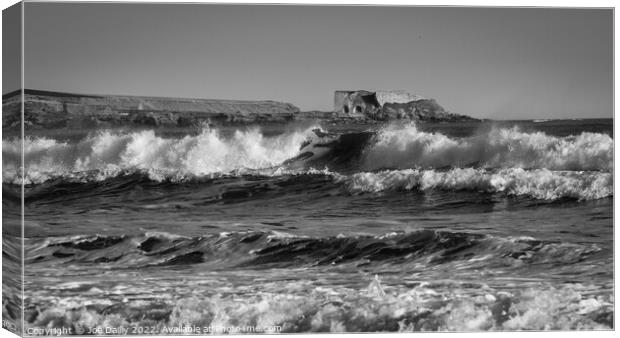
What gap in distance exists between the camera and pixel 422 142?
34.8 ft

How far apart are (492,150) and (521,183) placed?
406 mm

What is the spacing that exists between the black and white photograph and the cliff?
0.06 ft

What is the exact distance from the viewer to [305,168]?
34.9 feet

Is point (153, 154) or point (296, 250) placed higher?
point (153, 154)

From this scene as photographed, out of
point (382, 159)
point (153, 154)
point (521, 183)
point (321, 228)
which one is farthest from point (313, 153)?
point (521, 183)

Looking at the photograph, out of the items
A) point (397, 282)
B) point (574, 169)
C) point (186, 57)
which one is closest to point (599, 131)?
point (574, 169)

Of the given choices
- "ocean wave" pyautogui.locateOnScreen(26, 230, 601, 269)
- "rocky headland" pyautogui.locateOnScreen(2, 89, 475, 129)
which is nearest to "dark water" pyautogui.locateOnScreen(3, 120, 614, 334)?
"ocean wave" pyautogui.locateOnScreen(26, 230, 601, 269)

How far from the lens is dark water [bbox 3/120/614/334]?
10.1 m

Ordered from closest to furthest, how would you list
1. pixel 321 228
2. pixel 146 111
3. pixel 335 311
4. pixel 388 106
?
pixel 335 311 → pixel 321 228 → pixel 146 111 → pixel 388 106

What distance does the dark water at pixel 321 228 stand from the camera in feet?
33.2

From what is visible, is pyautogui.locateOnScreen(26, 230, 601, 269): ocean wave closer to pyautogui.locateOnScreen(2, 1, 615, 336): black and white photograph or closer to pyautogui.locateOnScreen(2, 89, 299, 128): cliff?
pyautogui.locateOnScreen(2, 1, 615, 336): black and white photograph

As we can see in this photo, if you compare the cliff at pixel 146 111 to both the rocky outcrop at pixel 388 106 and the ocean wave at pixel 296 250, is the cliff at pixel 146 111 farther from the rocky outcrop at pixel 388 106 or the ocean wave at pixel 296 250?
the ocean wave at pixel 296 250

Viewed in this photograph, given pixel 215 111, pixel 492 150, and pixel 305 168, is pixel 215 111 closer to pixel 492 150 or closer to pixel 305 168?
pixel 305 168

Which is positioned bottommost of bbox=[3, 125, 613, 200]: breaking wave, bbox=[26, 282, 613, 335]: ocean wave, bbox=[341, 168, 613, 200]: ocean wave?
bbox=[26, 282, 613, 335]: ocean wave
